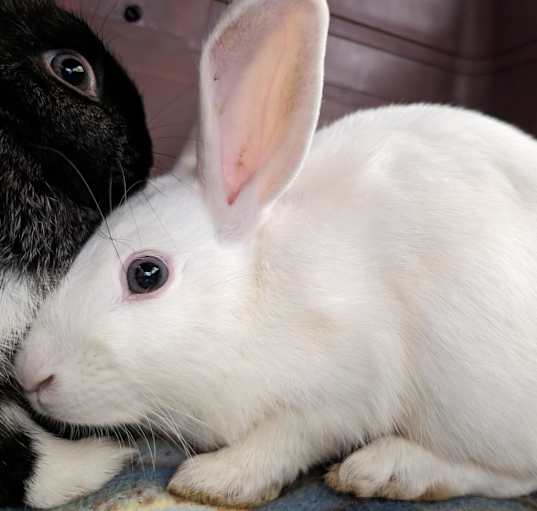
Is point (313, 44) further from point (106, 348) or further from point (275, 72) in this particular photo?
point (106, 348)

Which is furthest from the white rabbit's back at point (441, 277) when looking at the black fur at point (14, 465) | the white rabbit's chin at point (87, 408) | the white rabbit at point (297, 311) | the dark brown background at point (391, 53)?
the dark brown background at point (391, 53)

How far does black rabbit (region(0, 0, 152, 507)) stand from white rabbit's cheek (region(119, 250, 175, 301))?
13 cm

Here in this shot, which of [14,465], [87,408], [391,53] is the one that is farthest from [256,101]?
[391,53]

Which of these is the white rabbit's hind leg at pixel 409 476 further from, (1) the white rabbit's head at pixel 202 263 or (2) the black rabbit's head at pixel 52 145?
(2) the black rabbit's head at pixel 52 145

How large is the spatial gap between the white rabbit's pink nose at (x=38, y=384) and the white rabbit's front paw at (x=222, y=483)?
0.20 meters

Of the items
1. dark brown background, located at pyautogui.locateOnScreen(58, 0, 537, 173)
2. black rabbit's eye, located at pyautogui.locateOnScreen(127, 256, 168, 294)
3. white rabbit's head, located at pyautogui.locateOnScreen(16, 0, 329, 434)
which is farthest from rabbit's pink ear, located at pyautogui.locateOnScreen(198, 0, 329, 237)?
dark brown background, located at pyautogui.locateOnScreen(58, 0, 537, 173)

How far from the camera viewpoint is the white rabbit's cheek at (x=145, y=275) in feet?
2.59

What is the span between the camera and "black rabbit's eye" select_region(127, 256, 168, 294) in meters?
0.79

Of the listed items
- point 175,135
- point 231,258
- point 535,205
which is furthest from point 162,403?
point 175,135

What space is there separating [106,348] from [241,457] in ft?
0.76

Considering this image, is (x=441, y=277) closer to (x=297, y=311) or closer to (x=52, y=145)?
(x=297, y=311)

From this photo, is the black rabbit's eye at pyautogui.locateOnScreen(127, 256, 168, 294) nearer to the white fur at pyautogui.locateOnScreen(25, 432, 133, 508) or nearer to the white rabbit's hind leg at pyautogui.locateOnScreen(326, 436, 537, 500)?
the white fur at pyautogui.locateOnScreen(25, 432, 133, 508)

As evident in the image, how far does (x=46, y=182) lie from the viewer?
0.90 metres

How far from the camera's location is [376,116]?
1.04 metres
